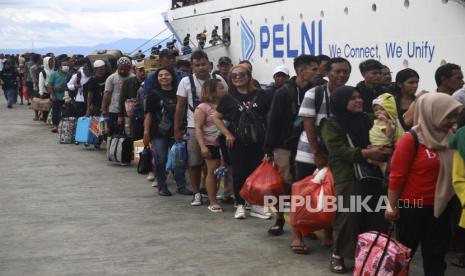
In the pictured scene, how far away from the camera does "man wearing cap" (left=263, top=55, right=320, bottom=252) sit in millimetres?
6738

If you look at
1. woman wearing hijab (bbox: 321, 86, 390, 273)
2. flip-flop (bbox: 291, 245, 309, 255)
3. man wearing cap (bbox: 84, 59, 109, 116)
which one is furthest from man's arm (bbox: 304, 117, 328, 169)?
man wearing cap (bbox: 84, 59, 109, 116)

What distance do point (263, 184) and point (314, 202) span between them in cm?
107

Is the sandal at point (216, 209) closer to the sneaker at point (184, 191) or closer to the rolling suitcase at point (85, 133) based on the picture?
the sneaker at point (184, 191)

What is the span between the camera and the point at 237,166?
306 inches

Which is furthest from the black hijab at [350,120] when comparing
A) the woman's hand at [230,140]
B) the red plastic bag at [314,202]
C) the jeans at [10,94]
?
the jeans at [10,94]

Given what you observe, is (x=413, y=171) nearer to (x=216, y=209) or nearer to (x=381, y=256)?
(x=381, y=256)

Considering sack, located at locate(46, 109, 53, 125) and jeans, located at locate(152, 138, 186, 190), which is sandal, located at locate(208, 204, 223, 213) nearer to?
jeans, located at locate(152, 138, 186, 190)

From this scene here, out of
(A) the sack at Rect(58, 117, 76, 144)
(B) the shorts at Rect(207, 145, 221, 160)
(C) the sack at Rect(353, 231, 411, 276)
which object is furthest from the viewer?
(A) the sack at Rect(58, 117, 76, 144)

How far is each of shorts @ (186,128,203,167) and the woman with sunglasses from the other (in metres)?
0.89

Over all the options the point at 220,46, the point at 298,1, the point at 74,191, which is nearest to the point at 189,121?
the point at 74,191

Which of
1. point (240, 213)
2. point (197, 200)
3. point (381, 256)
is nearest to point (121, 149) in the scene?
point (197, 200)

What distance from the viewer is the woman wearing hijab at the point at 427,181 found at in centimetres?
468

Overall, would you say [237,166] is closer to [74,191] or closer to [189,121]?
[189,121]

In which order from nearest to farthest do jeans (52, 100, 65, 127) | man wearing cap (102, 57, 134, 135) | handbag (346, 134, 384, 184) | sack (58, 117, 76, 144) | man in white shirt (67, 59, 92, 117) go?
handbag (346, 134, 384, 184) → man wearing cap (102, 57, 134, 135) → man in white shirt (67, 59, 92, 117) → sack (58, 117, 76, 144) → jeans (52, 100, 65, 127)
